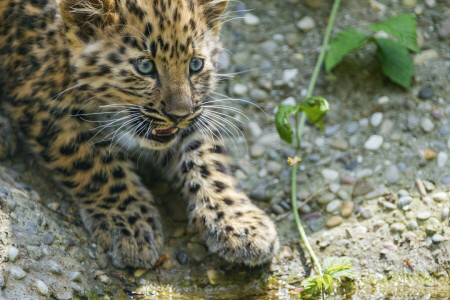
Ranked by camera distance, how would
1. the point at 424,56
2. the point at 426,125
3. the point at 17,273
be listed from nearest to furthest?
1. the point at 17,273
2. the point at 426,125
3. the point at 424,56

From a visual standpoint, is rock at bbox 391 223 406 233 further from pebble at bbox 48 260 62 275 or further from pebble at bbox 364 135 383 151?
pebble at bbox 48 260 62 275

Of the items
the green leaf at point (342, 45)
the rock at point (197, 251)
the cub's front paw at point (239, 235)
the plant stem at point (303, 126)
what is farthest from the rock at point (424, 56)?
the rock at point (197, 251)

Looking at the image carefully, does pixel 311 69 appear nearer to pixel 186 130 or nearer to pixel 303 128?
pixel 303 128

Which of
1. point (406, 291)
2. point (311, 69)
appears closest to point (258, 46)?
point (311, 69)

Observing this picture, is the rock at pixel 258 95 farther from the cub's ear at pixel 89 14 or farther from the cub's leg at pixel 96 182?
the cub's ear at pixel 89 14

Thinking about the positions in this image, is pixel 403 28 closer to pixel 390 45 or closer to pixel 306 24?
pixel 390 45

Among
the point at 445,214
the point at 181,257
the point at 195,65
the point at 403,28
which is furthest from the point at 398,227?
the point at 195,65
